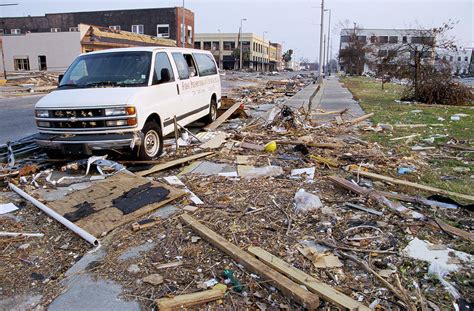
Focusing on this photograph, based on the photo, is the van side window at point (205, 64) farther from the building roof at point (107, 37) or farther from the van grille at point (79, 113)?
the building roof at point (107, 37)

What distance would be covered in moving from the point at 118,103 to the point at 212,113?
5.36m

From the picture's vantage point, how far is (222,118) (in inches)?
470

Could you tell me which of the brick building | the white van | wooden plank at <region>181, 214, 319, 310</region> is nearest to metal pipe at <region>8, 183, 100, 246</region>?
wooden plank at <region>181, 214, 319, 310</region>

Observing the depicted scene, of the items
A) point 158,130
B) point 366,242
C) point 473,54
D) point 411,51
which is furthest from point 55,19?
point 473,54

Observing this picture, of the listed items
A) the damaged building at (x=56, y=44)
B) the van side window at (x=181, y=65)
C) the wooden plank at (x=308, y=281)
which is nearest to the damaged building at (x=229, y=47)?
the damaged building at (x=56, y=44)

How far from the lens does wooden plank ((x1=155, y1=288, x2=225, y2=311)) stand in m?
2.98

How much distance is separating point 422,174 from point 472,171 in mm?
1106

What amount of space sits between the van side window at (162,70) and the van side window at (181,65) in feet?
1.48

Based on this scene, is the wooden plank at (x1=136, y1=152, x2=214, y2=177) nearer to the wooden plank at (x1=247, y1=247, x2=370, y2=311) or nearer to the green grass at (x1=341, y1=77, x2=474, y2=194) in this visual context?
the wooden plank at (x1=247, y1=247, x2=370, y2=311)

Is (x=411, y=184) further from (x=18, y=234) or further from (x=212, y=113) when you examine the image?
(x=212, y=113)

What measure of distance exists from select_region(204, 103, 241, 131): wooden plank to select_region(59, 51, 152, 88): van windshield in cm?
343

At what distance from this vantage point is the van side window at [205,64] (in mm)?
10336

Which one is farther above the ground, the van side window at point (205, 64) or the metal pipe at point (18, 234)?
the van side window at point (205, 64)

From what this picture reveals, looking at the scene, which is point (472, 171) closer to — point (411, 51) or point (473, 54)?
point (411, 51)
